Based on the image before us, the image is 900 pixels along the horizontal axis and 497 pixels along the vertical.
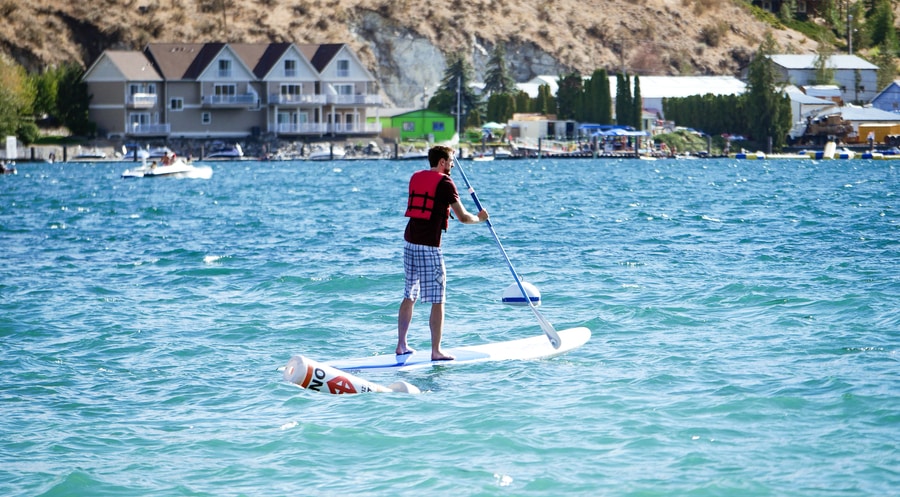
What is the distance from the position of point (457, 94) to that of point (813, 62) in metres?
44.8

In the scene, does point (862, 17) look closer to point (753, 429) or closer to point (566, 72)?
point (566, 72)

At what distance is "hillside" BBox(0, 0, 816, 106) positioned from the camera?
410 ft

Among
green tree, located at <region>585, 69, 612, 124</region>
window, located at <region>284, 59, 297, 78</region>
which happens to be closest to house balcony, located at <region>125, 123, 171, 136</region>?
window, located at <region>284, 59, 297, 78</region>

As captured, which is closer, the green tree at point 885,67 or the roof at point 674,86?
the roof at point 674,86

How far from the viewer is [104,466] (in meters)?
10.1

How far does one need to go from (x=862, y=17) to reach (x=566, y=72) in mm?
63562

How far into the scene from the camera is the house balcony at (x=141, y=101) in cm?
10506

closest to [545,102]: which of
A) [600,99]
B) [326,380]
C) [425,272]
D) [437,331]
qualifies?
[600,99]

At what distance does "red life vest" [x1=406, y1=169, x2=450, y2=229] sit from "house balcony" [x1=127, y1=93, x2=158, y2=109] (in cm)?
9671

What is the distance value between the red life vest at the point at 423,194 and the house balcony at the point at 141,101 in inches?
3807

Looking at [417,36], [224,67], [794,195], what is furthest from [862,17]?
[794,195]

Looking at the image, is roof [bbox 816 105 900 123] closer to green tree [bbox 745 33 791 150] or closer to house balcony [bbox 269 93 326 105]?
green tree [bbox 745 33 791 150]

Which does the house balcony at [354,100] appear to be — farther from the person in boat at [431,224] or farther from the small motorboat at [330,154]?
the person in boat at [431,224]

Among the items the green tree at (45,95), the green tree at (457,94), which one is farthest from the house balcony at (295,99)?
the green tree at (45,95)
